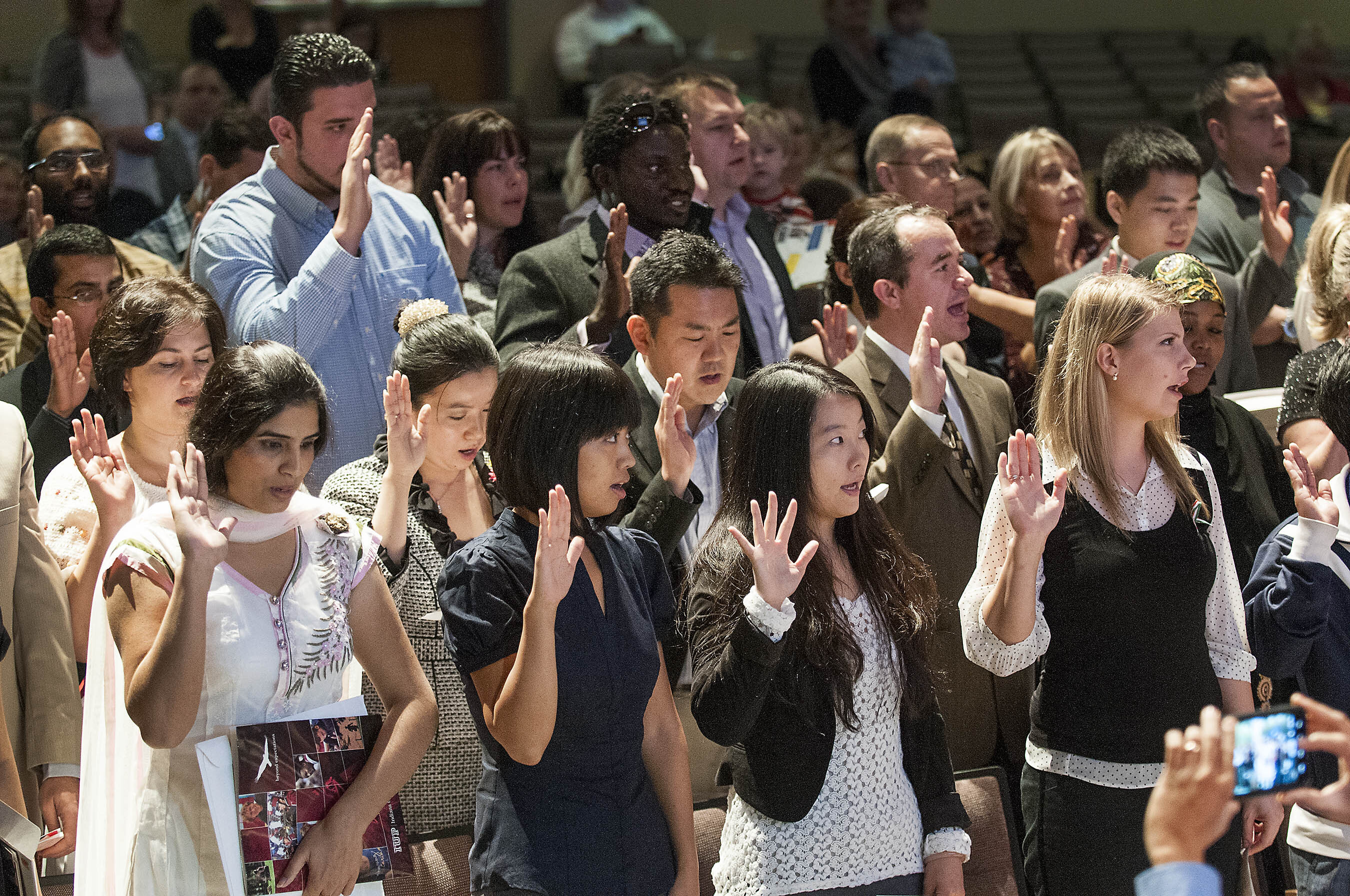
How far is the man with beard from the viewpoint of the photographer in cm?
360

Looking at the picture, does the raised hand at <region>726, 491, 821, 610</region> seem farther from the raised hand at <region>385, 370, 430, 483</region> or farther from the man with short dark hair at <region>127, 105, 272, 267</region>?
the man with short dark hair at <region>127, 105, 272, 267</region>

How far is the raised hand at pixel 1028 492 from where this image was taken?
2.23 metres

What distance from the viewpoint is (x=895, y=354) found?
3.11 m

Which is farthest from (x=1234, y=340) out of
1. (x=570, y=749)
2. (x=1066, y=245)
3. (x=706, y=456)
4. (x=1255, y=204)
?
(x=570, y=749)

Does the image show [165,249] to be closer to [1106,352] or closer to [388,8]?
[1106,352]

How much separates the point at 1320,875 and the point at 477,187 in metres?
2.63

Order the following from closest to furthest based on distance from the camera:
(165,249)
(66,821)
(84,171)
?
1. (66,821)
2. (84,171)
3. (165,249)

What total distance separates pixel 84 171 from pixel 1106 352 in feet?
9.05

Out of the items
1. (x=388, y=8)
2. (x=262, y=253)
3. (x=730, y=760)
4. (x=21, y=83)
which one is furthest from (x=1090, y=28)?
(x=730, y=760)

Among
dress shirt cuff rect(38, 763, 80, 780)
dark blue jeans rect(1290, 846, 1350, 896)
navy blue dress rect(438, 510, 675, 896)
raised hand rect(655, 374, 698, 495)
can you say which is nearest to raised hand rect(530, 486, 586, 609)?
navy blue dress rect(438, 510, 675, 896)

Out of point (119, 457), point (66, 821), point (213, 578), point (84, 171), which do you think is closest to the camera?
point (213, 578)

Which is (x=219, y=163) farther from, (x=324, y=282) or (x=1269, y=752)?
(x=1269, y=752)

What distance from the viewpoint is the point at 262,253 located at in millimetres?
3078

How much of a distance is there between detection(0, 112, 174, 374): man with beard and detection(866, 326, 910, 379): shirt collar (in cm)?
164
